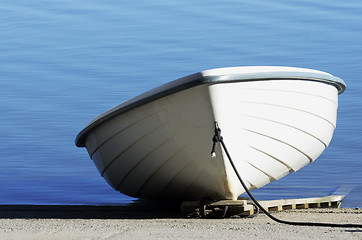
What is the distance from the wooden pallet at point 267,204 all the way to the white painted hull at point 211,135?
7 cm

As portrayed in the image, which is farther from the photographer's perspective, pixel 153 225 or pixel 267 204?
pixel 267 204

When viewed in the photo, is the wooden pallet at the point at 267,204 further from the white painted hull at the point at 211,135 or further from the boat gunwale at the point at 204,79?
the boat gunwale at the point at 204,79

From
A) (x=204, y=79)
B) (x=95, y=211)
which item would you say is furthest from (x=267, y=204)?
(x=204, y=79)

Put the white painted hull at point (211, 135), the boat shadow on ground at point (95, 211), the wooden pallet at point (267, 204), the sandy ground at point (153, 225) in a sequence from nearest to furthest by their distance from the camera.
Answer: the sandy ground at point (153, 225) < the white painted hull at point (211, 135) < the wooden pallet at point (267, 204) < the boat shadow on ground at point (95, 211)

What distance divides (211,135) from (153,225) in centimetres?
81

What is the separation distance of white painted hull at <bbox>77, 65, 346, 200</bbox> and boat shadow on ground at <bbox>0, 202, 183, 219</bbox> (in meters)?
0.29

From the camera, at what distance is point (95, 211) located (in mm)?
7352

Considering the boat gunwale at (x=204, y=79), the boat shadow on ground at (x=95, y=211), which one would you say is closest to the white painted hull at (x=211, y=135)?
the boat gunwale at (x=204, y=79)

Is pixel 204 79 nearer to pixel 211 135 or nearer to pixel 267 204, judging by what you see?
pixel 211 135

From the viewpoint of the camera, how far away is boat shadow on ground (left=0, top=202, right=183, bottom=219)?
6914mm

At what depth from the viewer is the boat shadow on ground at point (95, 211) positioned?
6914mm

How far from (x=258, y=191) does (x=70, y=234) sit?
12.2 ft

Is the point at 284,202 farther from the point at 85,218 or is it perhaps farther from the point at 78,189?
the point at 78,189

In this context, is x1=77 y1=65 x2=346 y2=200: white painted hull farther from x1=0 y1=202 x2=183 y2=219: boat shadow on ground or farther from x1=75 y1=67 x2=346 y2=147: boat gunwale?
x1=0 y1=202 x2=183 y2=219: boat shadow on ground
